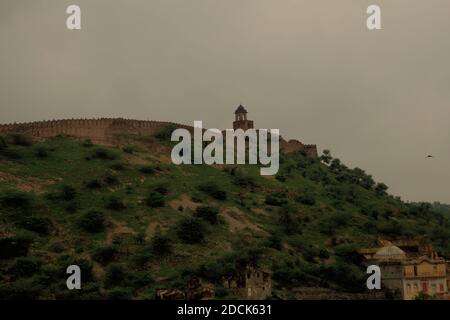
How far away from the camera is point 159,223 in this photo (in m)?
55.4

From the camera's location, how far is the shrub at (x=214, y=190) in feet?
208

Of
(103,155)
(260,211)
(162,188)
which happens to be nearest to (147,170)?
(103,155)

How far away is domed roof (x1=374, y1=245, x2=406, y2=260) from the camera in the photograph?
170ft

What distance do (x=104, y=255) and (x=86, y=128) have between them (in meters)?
22.6

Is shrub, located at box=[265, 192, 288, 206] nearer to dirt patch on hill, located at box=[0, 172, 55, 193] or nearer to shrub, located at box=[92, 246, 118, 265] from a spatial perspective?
dirt patch on hill, located at box=[0, 172, 55, 193]

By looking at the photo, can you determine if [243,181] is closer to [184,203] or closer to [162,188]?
[162,188]

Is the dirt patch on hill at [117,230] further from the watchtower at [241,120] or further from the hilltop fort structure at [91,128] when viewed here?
the watchtower at [241,120]

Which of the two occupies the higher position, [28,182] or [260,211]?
[28,182]

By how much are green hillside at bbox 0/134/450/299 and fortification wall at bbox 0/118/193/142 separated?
3.83ft

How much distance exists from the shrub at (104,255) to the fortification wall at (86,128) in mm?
21295

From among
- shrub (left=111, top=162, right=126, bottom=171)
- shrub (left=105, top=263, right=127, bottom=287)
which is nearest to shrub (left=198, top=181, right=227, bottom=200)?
shrub (left=111, top=162, right=126, bottom=171)

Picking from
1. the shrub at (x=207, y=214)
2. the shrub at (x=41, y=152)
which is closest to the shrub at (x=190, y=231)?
the shrub at (x=207, y=214)

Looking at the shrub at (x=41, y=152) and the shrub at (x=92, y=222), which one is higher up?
the shrub at (x=41, y=152)
